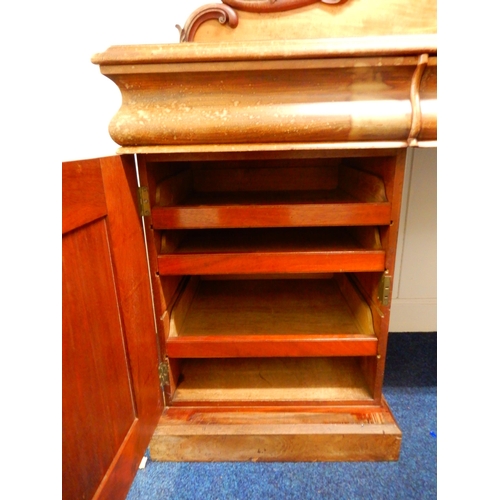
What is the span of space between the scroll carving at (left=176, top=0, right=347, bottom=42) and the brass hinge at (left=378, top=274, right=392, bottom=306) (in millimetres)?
693

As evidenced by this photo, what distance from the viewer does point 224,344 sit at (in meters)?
0.77

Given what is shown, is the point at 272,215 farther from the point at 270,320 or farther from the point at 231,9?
the point at 231,9

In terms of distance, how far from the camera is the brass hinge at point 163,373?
30.6 inches

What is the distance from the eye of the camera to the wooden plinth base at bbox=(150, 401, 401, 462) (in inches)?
29.4

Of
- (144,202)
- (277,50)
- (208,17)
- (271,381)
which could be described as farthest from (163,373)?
(208,17)

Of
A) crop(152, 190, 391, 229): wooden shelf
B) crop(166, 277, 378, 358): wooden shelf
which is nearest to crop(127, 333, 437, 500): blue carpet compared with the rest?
crop(166, 277, 378, 358): wooden shelf

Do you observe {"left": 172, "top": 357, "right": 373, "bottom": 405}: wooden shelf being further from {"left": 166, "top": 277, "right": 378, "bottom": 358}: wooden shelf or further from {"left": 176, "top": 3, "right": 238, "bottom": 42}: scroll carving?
{"left": 176, "top": 3, "right": 238, "bottom": 42}: scroll carving

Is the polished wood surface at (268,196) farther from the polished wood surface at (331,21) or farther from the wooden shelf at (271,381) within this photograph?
the wooden shelf at (271,381)

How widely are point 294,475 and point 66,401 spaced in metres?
0.57

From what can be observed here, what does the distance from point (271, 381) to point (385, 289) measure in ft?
1.38

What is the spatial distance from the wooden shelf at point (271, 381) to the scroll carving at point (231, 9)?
3.05 feet

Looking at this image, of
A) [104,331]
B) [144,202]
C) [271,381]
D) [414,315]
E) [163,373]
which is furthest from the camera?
[414,315]

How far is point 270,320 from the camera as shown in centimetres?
93
